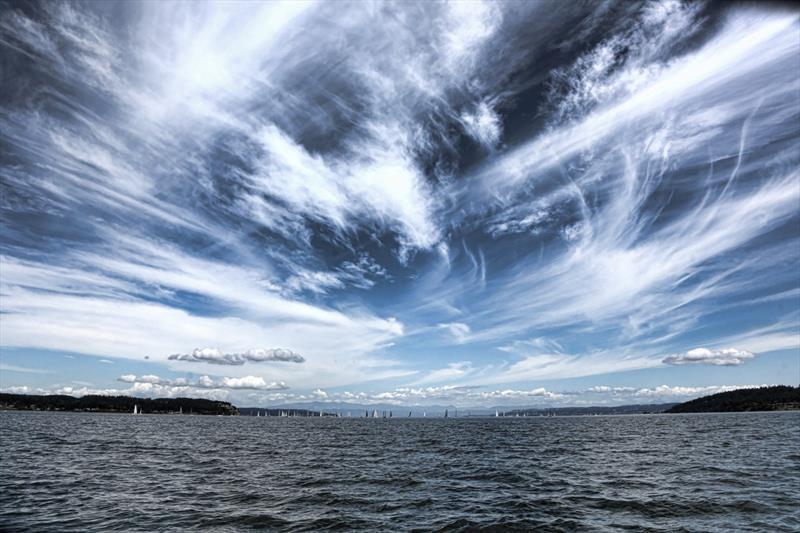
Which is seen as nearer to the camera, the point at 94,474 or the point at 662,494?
the point at 662,494

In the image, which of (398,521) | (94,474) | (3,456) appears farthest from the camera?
(3,456)

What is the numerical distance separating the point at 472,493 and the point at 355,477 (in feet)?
43.3

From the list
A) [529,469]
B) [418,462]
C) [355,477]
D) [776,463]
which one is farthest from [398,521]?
[776,463]

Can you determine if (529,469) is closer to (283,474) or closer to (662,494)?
(662,494)

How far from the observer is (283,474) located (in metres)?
43.7

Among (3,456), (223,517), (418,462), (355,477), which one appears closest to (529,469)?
(418,462)

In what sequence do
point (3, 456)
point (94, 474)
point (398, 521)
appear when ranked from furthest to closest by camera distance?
point (3, 456) < point (94, 474) < point (398, 521)

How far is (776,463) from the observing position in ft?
151

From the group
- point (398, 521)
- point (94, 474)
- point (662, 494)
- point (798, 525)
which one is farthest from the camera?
point (94, 474)

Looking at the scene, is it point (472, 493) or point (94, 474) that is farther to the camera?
point (94, 474)

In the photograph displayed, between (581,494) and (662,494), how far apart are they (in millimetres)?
5620

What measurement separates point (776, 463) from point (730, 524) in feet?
106

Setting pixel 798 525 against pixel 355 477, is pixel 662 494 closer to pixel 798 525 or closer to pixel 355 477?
pixel 798 525

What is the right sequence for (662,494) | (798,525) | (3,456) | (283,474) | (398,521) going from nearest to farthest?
1. (798,525)
2. (398,521)
3. (662,494)
4. (283,474)
5. (3,456)
